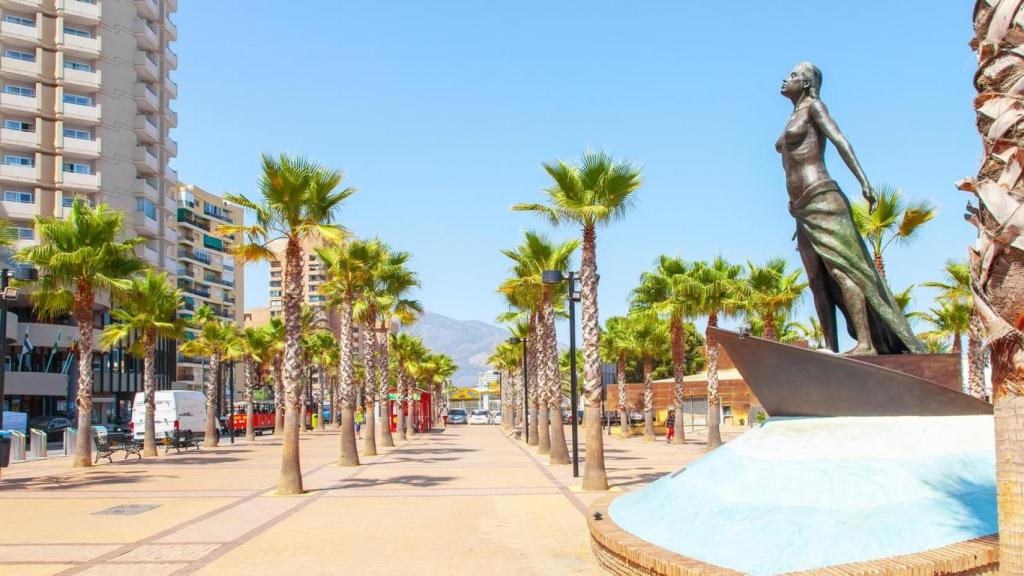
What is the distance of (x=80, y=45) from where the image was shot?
192 feet

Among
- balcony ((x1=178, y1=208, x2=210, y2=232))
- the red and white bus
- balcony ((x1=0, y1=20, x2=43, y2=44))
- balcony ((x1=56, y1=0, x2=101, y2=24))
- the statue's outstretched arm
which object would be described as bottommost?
the red and white bus

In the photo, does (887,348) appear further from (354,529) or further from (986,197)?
(354,529)

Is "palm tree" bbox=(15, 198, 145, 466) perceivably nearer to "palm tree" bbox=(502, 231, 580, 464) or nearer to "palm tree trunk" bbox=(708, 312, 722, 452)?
"palm tree" bbox=(502, 231, 580, 464)

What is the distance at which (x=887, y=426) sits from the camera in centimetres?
837

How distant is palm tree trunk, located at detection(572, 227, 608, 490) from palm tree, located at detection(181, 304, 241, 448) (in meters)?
24.1

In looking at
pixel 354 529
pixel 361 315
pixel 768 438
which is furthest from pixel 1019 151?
pixel 361 315

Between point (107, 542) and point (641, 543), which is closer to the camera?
point (641, 543)

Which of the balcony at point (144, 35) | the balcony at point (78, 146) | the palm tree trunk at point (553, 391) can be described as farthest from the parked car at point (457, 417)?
the palm tree trunk at point (553, 391)

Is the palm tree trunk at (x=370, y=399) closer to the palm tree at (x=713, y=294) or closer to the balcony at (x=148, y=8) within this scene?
the palm tree at (x=713, y=294)

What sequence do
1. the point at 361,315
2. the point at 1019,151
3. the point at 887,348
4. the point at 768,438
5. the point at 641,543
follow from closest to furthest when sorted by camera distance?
the point at 1019,151, the point at 641,543, the point at 768,438, the point at 887,348, the point at 361,315

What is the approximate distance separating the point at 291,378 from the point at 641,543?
42.5 feet

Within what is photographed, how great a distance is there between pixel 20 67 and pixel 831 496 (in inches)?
2428

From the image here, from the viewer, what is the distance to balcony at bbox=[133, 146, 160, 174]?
62.8 m

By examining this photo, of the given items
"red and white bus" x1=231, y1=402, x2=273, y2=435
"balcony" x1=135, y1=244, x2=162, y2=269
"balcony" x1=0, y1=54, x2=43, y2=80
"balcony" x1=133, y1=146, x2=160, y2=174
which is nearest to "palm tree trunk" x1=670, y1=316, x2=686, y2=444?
"red and white bus" x1=231, y1=402, x2=273, y2=435
